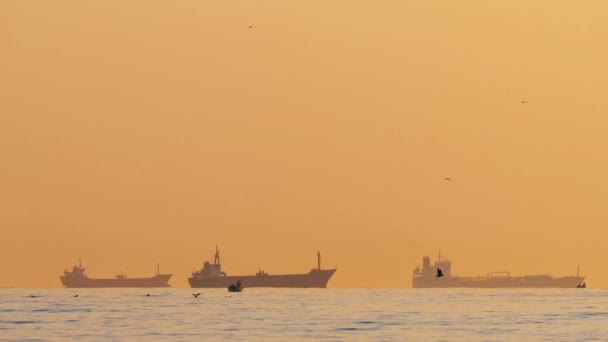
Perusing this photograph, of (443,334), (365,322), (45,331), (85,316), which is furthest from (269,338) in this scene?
(85,316)

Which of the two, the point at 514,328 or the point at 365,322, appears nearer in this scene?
the point at 514,328

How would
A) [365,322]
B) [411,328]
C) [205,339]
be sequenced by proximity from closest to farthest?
[205,339] < [411,328] < [365,322]

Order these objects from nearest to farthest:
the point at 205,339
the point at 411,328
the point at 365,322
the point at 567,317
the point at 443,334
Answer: the point at 205,339 → the point at 443,334 → the point at 411,328 → the point at 365,322 → the point at 567,317

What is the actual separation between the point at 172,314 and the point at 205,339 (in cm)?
4634

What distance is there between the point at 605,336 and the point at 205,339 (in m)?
25.8

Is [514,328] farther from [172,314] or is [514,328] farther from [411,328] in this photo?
[172,314]

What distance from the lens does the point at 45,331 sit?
307ft

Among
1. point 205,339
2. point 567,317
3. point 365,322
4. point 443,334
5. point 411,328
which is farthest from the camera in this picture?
point 567,317

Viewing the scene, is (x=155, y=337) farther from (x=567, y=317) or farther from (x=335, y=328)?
(x=567, y=317)

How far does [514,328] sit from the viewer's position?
3903 inches

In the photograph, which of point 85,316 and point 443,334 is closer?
point 443,334

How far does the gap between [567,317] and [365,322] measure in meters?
23.3

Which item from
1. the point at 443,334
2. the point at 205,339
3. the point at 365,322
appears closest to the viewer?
the point at 205,339

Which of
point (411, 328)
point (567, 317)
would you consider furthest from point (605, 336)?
point (567, 317)
